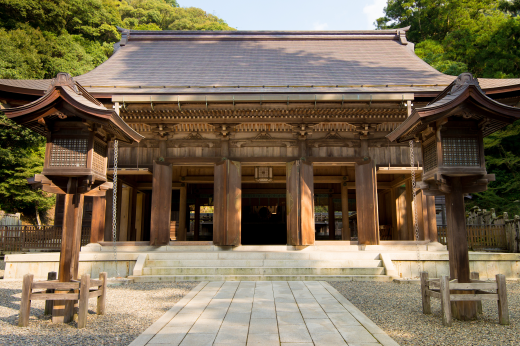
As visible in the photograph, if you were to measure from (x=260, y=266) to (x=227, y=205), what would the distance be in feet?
7.16

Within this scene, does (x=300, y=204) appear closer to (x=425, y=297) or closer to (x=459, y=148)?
(x=425, y=297)

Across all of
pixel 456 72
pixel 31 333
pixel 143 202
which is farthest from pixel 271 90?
pixel 456 72

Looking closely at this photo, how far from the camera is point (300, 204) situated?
32.8 ft

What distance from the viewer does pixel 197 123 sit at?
10273 millimetres

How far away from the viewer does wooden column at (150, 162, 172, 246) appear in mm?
9836

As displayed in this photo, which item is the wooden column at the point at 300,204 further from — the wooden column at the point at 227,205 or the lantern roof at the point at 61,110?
the lantern roof at the point at 61,110


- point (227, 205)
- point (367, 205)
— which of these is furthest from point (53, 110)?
point (367, 205)

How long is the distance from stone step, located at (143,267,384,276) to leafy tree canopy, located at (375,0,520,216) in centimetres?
1233

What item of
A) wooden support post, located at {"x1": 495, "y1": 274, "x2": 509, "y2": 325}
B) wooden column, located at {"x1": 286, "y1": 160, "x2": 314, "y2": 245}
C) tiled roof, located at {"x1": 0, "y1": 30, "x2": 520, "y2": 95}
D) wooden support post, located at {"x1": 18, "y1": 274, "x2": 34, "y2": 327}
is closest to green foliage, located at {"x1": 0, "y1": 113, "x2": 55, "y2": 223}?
tiled roof, located at {"x1": 0, "y1": 30, "x2": 520, "y2": 95}

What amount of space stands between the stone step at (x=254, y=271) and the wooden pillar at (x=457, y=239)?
3.45 metres

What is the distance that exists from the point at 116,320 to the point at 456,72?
71.7 ft

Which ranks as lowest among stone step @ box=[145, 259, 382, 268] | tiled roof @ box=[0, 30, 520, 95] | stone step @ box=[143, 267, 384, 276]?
stone step @ box=[143, 267, 384, 276]

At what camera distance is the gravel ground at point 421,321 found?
13.0 feet

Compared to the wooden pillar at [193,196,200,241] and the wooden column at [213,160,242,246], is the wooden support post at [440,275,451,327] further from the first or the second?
the wooden pillar at [193,196,200,241]
